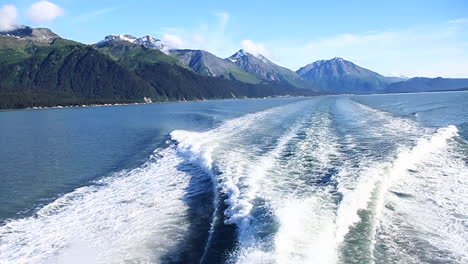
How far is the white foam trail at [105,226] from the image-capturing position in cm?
1244

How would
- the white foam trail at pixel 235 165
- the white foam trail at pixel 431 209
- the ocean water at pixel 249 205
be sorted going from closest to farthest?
1. the ocean water at pixel 249 205
2. the white foam trail at pixel 431 209
3. the white foam trail at pixel 235 165

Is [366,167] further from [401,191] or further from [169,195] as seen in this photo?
[169,195]

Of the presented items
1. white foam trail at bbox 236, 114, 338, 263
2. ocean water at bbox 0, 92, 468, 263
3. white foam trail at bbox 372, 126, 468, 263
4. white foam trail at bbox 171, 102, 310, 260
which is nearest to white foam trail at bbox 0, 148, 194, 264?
ocean water at bbox 0, 92, 468, 263

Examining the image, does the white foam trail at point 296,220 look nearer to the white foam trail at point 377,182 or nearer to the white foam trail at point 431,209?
the white foam trail at point 377,182

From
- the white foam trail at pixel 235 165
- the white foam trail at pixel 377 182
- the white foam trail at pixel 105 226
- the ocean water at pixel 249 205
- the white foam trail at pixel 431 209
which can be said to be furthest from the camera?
the white foam trail at pixel 235 165

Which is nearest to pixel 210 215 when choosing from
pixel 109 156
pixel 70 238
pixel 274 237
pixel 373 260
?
pixel 274 237

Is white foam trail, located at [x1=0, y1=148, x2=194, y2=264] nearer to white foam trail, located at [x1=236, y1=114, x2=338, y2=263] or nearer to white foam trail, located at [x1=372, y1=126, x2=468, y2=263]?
white foam trail, located at [x1=236, y1=114, x2=338, y2=263]

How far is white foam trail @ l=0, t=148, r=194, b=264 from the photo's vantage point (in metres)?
12.4

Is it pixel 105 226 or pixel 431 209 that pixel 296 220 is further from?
pixel 105 226

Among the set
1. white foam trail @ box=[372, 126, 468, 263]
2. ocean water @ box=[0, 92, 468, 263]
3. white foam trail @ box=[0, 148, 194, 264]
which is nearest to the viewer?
ocean water @ box=[0, 92, 468, 263]

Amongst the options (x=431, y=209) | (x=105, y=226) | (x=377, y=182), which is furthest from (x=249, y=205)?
(x=431, y=209)

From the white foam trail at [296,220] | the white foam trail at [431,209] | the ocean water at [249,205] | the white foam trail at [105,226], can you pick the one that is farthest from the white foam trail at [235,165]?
the white foam trail at [431,209]

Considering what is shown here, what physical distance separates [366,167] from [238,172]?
7.34m

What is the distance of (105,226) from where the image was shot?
14883 millimetres
